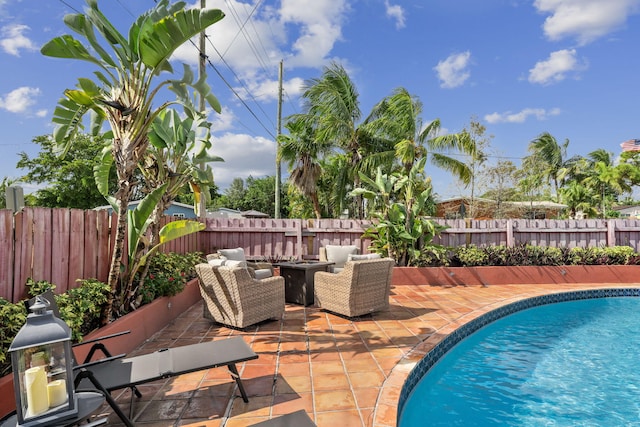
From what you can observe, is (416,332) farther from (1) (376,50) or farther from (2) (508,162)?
(2) (508,162)

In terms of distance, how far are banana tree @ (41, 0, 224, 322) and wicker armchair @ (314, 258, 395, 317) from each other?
2.70m

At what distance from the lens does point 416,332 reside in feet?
14.5

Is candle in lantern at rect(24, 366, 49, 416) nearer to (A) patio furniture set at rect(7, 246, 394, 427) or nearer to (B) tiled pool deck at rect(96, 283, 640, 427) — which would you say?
(A) patio furniture set at rect(7, 246, 394, 427)

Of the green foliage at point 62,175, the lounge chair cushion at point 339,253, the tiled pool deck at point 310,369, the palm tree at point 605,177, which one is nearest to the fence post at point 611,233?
the tiled pool deck at point 310,369

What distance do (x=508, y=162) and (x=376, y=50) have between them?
7302mm

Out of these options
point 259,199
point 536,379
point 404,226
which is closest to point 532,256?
point 404,226

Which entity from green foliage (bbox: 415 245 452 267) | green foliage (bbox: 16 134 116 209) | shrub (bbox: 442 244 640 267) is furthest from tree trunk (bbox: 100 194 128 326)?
green foliage (bbox: 16 134 116 209)

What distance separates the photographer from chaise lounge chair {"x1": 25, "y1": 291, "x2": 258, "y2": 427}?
2.31m

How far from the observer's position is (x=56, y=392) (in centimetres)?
168

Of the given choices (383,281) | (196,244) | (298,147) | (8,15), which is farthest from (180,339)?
(298,147)

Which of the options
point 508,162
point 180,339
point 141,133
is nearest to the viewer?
point 141,133

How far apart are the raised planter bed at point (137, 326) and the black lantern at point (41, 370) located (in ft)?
3.13

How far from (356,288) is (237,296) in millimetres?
1621

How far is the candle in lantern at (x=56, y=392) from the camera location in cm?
166
